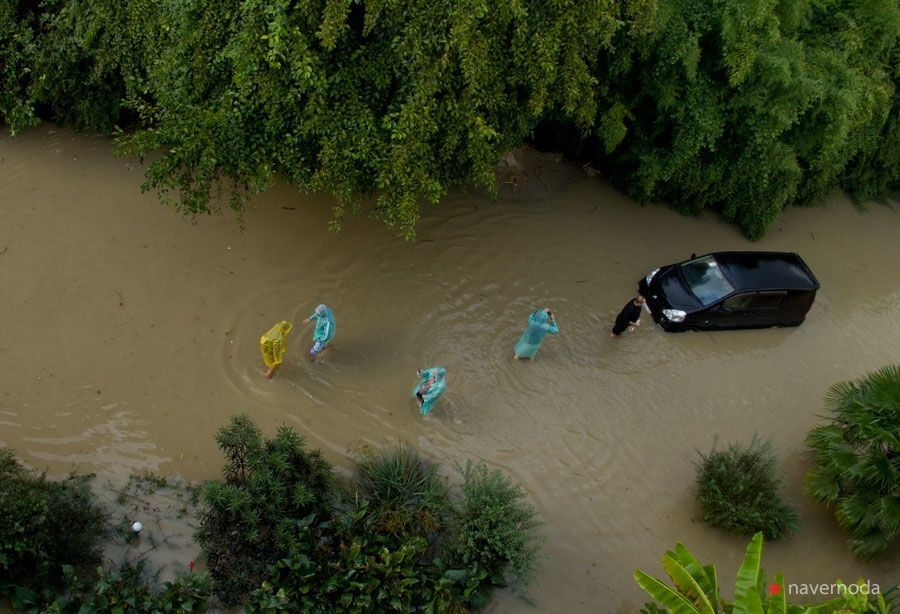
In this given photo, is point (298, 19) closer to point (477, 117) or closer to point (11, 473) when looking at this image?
point (477, 117)

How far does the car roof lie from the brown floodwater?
912mm

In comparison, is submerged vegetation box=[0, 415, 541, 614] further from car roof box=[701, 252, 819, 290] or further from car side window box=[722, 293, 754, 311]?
car roof box=[701, 252, 819, 290]

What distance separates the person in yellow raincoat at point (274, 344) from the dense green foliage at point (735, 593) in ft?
16.9

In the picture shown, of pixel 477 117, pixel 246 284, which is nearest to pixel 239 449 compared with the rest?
pixel 246 284

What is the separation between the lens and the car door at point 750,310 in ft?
35.7

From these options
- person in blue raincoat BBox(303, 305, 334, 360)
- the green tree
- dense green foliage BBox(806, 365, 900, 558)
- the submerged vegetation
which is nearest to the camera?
the submerged vegetation

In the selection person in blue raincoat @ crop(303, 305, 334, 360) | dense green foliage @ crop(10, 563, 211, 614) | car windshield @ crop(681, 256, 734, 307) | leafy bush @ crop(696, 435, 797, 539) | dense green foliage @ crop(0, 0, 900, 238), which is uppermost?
dense green foliage @ crop(0, 0, 900, 238)

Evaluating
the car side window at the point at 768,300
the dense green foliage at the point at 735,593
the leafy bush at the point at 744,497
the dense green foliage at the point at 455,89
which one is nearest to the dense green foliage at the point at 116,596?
the dense green foliage at the point at 735,593

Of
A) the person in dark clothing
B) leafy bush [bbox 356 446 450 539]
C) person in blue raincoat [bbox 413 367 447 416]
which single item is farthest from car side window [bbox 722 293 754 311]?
→ leafy bush [bbox 356 446 450 539]

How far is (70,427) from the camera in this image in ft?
28.0

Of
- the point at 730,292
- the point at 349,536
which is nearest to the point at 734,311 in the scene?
the point at 730,292

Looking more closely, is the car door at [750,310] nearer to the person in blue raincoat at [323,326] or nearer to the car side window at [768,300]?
the car side window at [768,300]

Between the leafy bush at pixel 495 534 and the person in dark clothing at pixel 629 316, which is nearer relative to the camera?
the leafy bush at pixel 495 534

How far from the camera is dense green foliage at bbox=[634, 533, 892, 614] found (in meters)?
5.79
